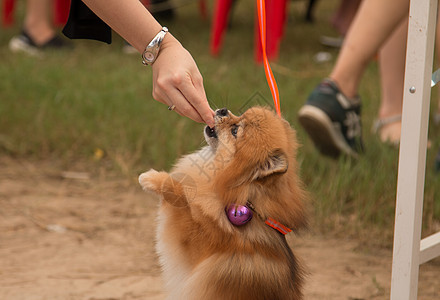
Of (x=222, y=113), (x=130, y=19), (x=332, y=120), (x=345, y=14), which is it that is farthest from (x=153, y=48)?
(x=345, y=14)

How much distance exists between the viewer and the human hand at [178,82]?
4.51 ft

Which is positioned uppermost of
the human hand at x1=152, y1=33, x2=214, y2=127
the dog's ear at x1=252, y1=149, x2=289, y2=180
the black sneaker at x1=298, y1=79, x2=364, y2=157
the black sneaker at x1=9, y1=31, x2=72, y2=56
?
the human hand at x1=152, y1=33, x2=214, y2=127

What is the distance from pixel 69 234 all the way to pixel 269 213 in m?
1.18

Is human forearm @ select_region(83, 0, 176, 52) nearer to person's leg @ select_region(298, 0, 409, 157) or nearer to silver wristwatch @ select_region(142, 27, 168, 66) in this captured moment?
silver wristwatch @ select_region(142, 27, 168, 66)

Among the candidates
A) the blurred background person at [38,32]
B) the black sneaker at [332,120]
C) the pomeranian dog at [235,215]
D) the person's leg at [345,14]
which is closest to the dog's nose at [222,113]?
the pomeranian dog at [235,215]

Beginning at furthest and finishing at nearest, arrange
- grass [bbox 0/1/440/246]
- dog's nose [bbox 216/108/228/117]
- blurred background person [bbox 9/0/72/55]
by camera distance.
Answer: blurred background person [bbox 9/0/72/55] → grass [bbox 0/1/440/246] → dog's nose [bbox 216/108/228/117]

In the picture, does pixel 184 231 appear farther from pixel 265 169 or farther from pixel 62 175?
pixel 62 175

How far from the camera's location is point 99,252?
2264mm

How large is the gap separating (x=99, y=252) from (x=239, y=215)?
0.96 meters

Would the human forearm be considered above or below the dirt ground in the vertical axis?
above

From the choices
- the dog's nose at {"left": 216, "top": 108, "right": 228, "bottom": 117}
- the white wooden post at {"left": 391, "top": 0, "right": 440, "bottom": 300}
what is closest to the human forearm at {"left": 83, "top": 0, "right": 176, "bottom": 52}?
the dog's nose at {"left": 216, "top": 108, "right": 228, "bottom": 117}

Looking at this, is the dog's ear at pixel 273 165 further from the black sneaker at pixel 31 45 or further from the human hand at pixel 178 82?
the black sneaker at pixel 31 45

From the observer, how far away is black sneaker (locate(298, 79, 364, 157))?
2748 millimetres

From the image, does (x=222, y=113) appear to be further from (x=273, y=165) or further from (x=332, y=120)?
(x=332, y=120)
